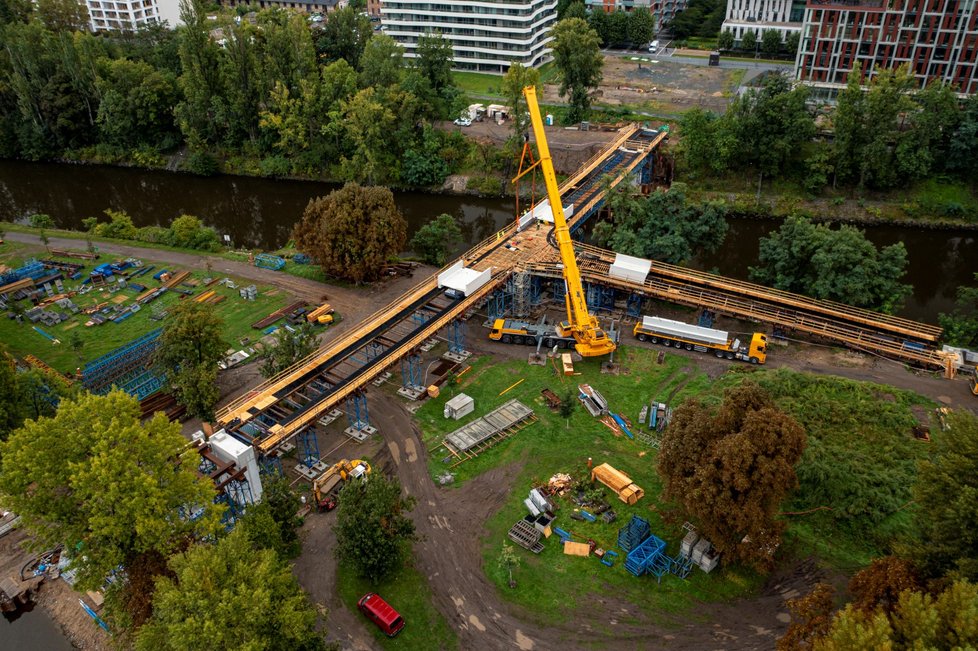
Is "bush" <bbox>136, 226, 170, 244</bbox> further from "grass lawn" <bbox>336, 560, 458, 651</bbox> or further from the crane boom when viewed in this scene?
"grass lawn" <bbox>336, 560, 458, 651</bbox>

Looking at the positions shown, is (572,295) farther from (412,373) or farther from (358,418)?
(358,418)

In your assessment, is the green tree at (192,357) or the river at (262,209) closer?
the green tree at (192,357)

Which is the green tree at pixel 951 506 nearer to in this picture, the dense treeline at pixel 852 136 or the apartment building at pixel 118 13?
the dense treeline at pixel 852 136

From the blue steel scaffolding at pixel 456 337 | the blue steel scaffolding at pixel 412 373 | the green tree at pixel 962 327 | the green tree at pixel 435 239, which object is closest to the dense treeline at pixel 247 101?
the green tree at pixel 435 239

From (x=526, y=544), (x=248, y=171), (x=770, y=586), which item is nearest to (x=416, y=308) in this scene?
(x=526, y=544)

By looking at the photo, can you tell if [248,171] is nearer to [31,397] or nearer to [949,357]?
[31,397]

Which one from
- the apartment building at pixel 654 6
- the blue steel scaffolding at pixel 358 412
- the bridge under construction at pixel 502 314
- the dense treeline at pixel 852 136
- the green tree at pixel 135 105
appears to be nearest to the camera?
the bridge under construction at pixel 502 314

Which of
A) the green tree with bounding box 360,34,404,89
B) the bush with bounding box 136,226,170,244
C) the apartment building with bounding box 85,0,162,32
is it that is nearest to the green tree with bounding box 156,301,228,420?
the bush with bounding box 136,226,170,244
